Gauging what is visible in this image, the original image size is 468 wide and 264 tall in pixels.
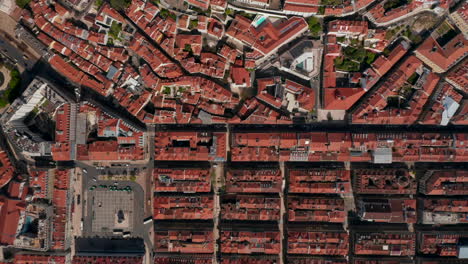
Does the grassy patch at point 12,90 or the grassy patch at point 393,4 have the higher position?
the grassy patch at point 393,4

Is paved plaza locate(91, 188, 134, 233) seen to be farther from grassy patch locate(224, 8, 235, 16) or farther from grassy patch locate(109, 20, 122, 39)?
grassy patch locate(224, 8, 235, 16)

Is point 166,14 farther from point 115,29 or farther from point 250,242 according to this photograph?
point 250,242

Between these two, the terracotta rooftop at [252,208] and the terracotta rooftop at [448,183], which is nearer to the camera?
the terracotta rooftop at [448,183]

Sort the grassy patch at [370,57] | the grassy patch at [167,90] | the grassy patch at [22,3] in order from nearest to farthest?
1. the grassy patch at [22,3]
2. the grassy patch at [370,57]
3. the grassy patch at [167,90]

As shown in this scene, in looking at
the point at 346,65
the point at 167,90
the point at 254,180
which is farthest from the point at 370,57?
the point at 167,90

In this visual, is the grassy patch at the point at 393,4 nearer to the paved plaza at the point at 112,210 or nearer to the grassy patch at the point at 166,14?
the grassy patch at the point at 166,14

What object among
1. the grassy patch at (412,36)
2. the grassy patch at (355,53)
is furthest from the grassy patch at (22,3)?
the grassy patch at (412,36)

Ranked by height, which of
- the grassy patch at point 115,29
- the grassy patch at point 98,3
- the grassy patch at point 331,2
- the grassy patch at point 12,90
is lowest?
the grassy patch at point 12,90

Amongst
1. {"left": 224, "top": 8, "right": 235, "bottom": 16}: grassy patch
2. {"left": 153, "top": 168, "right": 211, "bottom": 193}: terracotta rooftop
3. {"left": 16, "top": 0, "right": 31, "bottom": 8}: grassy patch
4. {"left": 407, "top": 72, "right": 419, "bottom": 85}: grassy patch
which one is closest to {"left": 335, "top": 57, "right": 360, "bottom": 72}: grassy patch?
{"left": 407, "top": 72, "right": 419, "bottom": 85}: grassy patch

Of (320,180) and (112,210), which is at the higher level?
(320,180)

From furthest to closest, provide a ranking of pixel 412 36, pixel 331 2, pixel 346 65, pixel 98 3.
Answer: pixel 98 3
pixel 346 65
pixel 412 36
pixel 331 2

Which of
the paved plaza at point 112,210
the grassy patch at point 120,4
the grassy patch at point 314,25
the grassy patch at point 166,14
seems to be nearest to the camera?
the grassy patch at point 314,25

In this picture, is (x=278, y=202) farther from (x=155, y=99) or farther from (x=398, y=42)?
(x=398, y=42)

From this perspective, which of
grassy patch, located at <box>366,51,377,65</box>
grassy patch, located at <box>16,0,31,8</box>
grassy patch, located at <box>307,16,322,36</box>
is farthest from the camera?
grassy patch, located at <box>366,51,377,65</box>
